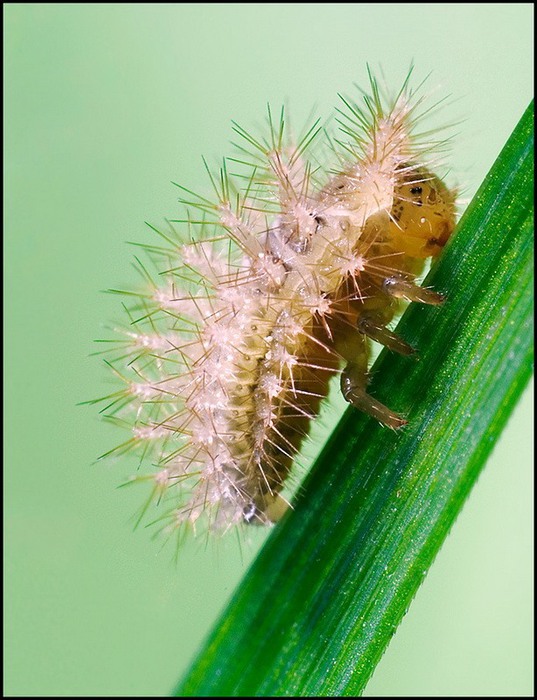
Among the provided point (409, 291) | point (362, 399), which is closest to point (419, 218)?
point (409, 291)

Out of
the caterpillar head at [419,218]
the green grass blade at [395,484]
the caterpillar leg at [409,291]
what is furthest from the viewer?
the caterpillar head at [419,218]

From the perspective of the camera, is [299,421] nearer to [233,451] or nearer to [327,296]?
[233,451]

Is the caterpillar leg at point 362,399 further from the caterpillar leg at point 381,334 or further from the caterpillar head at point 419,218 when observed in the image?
the caterpillar head at point 419,218

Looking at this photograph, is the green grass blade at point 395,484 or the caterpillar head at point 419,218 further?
the caterpillar head at point 419,218

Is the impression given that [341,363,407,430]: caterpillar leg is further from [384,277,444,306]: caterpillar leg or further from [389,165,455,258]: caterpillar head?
[389,165,455,258]: caterpillar head

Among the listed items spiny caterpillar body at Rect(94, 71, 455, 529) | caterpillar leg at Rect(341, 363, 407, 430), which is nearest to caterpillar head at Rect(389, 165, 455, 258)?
spiny caterpillar body at Rect(94, 71, 455, 529)

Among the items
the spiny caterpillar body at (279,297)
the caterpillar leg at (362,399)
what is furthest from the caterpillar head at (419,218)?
the caterpillar leg at (362,399)

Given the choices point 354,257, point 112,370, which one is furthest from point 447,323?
point 112,370
